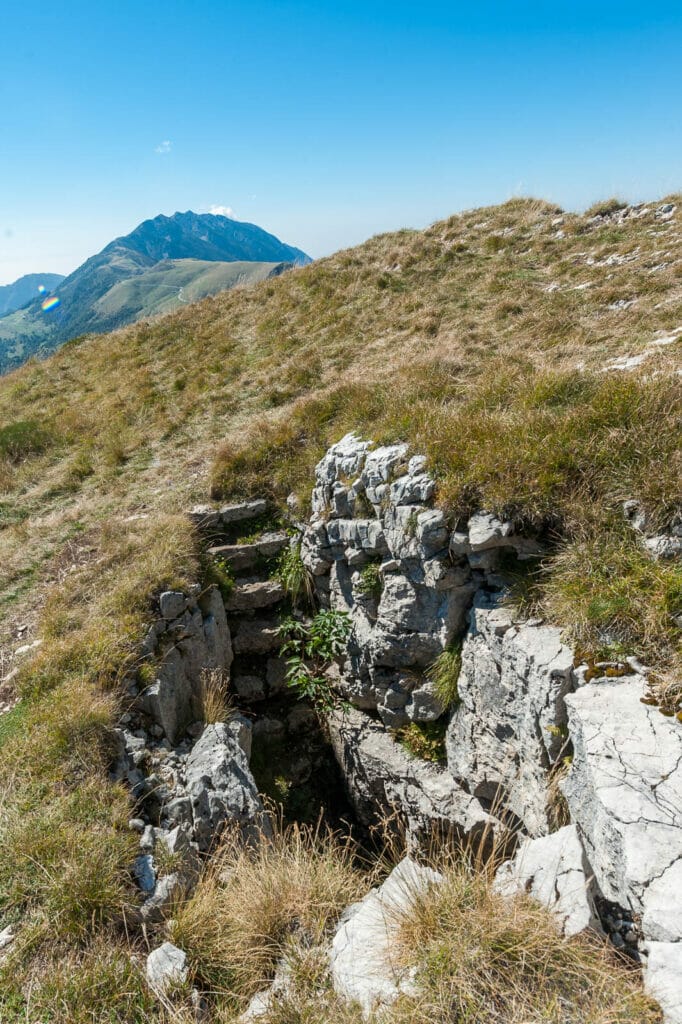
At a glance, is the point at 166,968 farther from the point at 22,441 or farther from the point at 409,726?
the point at 22,441

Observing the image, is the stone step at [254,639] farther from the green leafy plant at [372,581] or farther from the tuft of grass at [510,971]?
the tuft of grass at [510,971]

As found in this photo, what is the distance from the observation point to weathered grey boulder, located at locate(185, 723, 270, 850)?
565 cm

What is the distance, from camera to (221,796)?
5840 millimetres

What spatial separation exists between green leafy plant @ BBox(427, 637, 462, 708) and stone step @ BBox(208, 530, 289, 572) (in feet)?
13.3

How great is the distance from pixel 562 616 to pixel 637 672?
2.97 ft

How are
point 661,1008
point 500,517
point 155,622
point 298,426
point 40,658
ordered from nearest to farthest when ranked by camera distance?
point 661,1008 → point 500,517 → point 40,658 → point 155,622 → point 298,426

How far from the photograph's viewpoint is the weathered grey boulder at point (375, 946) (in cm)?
345

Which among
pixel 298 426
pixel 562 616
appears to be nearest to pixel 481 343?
pixel 298 426

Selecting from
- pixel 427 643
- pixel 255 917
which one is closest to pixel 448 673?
pixel 427 643

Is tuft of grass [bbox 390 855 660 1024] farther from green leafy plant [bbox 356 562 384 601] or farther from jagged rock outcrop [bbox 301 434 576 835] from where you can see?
green leafy plant [bbox 356 562 384 601]

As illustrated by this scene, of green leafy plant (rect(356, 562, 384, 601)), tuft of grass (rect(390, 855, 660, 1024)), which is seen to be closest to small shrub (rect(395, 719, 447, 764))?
green leafy plant (rect(356, 562, 384, 601))

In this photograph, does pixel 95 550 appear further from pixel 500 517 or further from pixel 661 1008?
pixel 661 1008

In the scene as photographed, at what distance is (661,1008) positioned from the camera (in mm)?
2885

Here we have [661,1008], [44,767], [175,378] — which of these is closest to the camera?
[661,1008]
